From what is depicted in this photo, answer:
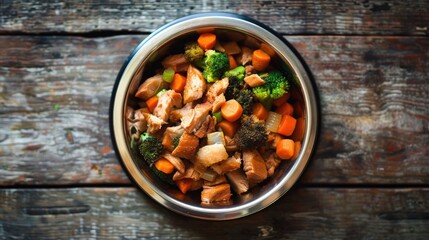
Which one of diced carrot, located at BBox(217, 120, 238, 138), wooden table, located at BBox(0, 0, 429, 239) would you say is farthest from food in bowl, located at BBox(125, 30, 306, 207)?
wooden table, located at BBox(0, 0, 429, 239)

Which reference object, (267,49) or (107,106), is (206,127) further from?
(107,106)

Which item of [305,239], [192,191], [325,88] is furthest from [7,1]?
[305,239]

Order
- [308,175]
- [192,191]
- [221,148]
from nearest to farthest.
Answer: [221,148] → [192,191] → [308,175]

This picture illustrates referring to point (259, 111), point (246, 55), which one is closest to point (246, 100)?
point (259, 111)

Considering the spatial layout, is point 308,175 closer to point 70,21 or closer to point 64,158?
point 64,158

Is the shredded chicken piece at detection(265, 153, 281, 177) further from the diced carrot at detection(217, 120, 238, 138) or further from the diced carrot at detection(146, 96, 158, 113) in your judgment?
the diced carrot at detection(146, 96, 158, 113)

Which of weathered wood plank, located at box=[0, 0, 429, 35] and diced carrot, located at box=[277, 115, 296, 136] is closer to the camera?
diced carrot, located at box=[277, 115, 296, 136]
